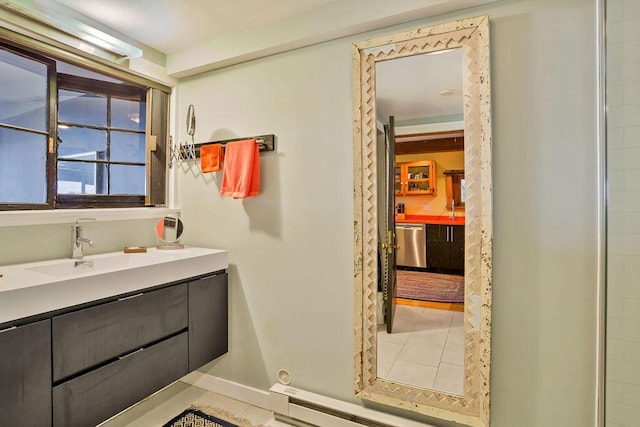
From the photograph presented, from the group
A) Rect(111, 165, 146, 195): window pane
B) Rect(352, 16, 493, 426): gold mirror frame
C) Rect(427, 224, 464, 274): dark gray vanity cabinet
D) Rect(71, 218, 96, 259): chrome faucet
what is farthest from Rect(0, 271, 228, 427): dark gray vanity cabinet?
Rect(427, 224, 464, 274): dark gray vanity cabinet

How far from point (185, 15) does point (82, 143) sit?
107 centimetres

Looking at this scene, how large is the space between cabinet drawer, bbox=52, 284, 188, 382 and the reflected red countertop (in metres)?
1.34

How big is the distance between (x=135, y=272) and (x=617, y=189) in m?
2.20

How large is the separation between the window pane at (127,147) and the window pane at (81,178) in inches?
5.4

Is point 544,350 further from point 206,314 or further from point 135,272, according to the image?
point 135,272

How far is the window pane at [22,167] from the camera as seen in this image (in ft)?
5.68

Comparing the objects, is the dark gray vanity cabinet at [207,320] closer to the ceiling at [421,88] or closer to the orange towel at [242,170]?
the orange towel at [242,170]

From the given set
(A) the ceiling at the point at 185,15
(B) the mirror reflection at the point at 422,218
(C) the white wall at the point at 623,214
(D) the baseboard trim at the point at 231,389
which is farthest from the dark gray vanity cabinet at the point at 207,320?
(C) the white wall at the point at 623,214

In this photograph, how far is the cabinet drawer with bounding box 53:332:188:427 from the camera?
1.37m

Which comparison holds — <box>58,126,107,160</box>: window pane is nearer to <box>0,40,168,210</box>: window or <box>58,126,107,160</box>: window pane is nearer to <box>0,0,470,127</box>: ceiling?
<box>0,40,168,210</box>: window

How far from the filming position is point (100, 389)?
1481 mm

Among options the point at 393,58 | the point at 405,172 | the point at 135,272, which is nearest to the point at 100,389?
the point at 135,272

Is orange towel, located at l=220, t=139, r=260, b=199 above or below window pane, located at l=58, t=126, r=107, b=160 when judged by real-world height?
below

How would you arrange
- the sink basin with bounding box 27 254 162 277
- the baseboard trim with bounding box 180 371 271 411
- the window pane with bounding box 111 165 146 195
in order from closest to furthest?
the sink basin with bounding box 27 254 162 277, the baseboard trim with bounding box 180 371 271 411, the window pane with bounding box 111 165 146 195
